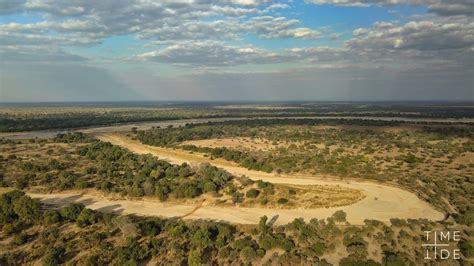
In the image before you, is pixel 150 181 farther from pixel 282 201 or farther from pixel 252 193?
pixel 282 201

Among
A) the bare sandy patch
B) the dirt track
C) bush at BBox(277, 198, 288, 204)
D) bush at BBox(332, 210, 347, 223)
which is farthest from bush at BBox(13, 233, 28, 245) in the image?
bush at BBox(332, 210, 347, 223)

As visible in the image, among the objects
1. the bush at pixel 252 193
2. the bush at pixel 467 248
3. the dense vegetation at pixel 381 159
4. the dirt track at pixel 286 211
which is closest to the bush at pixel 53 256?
the dirt track at pixel 286 211

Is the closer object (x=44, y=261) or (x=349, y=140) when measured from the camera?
(x=44, y=261)

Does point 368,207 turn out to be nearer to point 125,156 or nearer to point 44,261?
point 44,261

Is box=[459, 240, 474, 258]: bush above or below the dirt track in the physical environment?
below

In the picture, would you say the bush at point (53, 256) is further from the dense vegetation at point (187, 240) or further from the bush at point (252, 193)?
the bush at point (252, 193)

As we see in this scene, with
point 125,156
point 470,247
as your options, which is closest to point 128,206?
point 125,156

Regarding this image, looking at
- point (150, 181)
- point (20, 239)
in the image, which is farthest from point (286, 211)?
point (20, 239)

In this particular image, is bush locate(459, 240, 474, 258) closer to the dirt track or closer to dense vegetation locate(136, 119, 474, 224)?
dense vegetation locate(136, 119, 474, 224)
